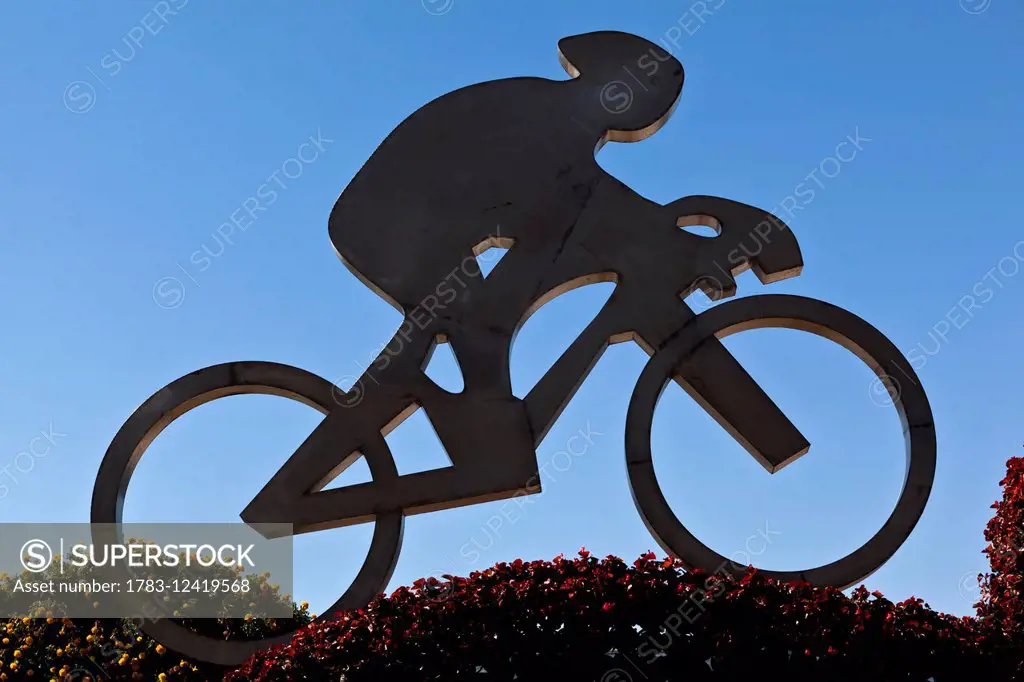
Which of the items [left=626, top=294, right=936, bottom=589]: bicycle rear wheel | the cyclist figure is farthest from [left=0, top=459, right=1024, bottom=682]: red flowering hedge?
the cyclist figure

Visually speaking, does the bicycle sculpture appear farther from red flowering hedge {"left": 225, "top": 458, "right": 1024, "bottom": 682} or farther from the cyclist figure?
red flowering hedge {"left": 225, "top": 458, "right": 1024, "bottom": 682}

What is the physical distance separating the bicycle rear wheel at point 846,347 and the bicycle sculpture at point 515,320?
1 centimetres

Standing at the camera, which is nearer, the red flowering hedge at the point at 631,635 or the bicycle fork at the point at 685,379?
the red flowering hedge at the point at 631,635

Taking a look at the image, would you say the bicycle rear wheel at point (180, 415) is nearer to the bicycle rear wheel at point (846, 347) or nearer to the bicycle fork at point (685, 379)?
the bicycle fork at point (685, 379)

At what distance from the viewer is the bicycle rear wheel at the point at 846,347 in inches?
272

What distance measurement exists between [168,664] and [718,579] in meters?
3.87

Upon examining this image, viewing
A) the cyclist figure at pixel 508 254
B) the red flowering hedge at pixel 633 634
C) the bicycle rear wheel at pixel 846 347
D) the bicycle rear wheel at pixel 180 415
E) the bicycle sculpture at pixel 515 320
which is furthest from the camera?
the cyclist figure at pixel 508 254

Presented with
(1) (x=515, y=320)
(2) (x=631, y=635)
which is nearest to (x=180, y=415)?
Answer: (1) (x=515, y=320)

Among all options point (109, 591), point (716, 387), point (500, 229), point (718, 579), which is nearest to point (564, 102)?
point (500, 229)

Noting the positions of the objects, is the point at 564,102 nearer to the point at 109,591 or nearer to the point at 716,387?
the point at 716,387

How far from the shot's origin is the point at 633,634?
5555mm

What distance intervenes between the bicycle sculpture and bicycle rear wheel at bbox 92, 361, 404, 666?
0.6 inches

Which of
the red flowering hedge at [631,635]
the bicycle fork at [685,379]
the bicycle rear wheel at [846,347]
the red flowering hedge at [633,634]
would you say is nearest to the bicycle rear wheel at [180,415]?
the red flowering hedge at [633,634]

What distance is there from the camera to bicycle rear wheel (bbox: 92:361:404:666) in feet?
23.0
